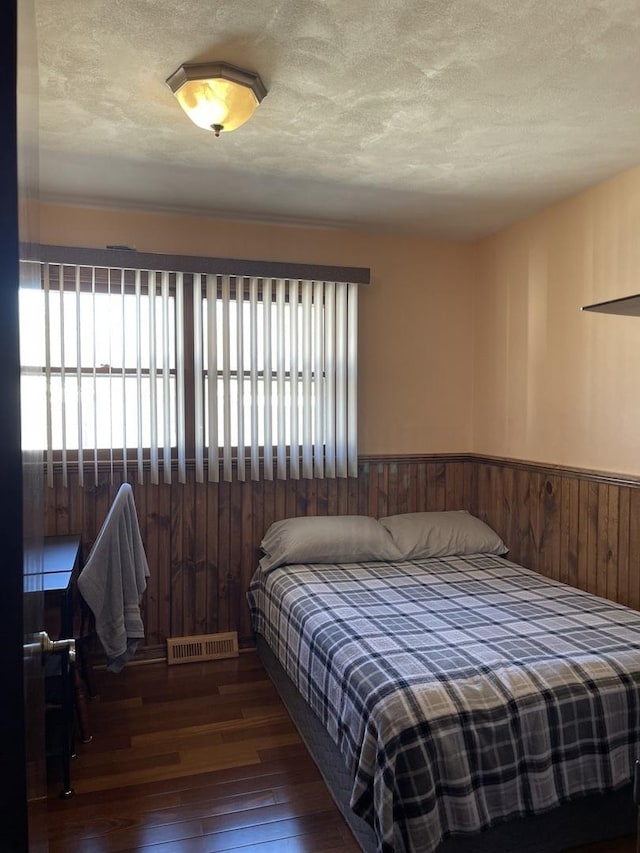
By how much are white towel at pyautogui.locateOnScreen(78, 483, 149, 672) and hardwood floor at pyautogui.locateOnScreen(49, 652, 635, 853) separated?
0.39 m

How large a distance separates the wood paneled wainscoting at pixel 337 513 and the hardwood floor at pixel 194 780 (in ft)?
1.63

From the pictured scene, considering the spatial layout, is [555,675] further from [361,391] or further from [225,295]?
[225,295]

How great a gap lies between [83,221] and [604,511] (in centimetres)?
318

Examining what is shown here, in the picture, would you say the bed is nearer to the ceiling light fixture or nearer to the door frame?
the door frame

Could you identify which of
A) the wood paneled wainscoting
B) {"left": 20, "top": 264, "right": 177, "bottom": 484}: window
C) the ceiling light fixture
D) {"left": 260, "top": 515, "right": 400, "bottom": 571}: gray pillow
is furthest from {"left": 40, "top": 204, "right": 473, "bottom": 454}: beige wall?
the ceiling light fixture

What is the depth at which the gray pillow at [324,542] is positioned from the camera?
131 inches

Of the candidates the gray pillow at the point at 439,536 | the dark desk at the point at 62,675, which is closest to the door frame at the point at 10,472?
the dark desk at the point at 62,675

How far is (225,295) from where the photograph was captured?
341 cm

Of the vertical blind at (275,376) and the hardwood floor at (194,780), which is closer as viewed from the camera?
the hardwood floor at (194,780)

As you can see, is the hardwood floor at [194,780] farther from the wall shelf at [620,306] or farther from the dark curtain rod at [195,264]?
the dark curtain rod at [195,264]

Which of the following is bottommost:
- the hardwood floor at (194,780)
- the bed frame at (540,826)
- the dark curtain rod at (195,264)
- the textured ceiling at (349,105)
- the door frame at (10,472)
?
the hardwood floor at (194,780)

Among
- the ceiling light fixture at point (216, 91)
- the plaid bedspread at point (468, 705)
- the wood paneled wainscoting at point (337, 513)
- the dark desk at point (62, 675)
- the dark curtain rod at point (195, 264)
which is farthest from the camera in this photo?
the dark curtain rod at point (195, 264)

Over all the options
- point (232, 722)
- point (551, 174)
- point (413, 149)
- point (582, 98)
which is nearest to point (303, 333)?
point (413, 149)

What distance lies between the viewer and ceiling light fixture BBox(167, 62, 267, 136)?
6.41 ft
